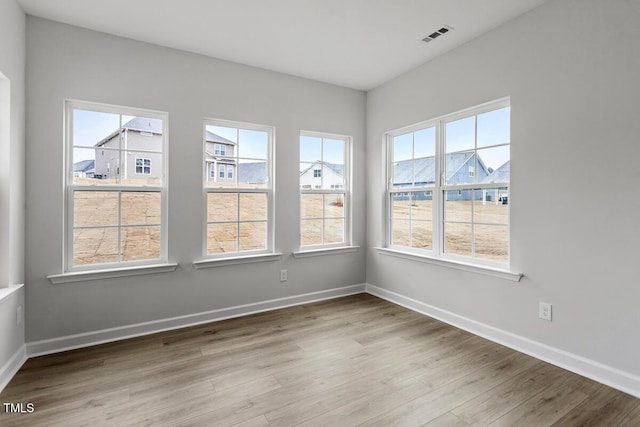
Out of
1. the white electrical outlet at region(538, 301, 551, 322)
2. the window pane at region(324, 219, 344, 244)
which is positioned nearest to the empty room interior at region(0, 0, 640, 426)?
the white electrical outlet at region(538, 301, 551, 322)

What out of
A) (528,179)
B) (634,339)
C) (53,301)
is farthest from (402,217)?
(53,301)

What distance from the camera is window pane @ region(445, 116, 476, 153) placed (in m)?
3.11

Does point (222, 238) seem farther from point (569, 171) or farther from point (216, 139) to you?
point (569, 171)

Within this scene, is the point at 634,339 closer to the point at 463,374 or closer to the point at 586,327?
the point at 586,327

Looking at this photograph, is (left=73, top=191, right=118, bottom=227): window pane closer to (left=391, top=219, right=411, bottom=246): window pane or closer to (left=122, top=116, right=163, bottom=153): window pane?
(left=122, top=116, right=163, bottom=153): window pane

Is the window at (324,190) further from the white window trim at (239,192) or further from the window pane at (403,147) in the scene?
the window pane at (403,147)

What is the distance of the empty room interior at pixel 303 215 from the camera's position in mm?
2074

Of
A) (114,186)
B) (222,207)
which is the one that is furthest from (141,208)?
(222,207)

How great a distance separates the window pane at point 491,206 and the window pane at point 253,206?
2.22 metres

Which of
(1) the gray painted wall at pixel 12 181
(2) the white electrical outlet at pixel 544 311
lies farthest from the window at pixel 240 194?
(2) the white electrical outlet at pixel 544 311

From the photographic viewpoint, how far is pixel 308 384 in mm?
2162

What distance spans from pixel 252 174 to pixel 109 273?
165 centimetres

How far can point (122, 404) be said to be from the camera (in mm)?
1941

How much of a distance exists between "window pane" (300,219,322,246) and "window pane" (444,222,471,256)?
151 centimetres
